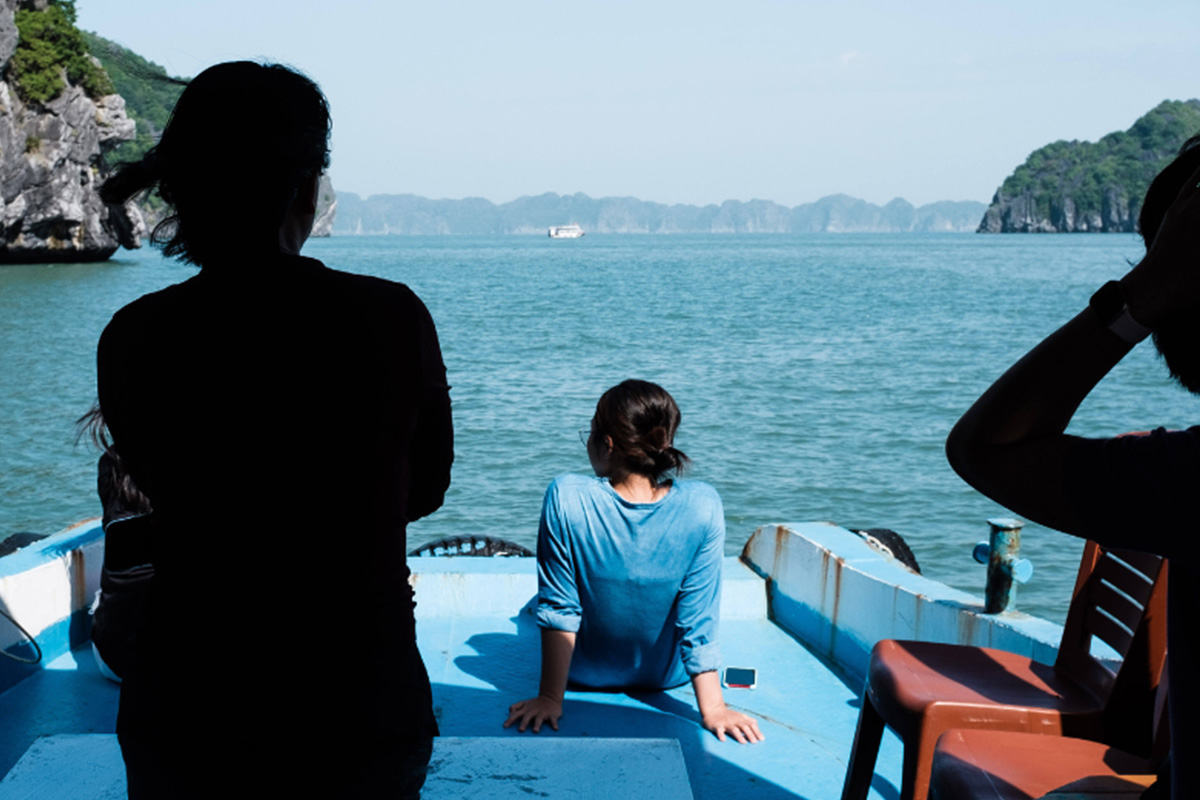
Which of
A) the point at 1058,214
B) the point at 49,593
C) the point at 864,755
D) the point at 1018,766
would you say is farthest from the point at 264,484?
the point at 1058,214

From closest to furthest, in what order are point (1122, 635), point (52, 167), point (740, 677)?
point (1122, 635)
point (740, 677)
point (52, 167)

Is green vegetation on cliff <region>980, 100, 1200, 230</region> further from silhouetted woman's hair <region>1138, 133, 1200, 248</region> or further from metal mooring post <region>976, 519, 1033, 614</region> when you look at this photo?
silhouetted woman's hair <region>1138, 133, 1200, 248</region>

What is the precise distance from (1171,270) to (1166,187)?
0.17 meters

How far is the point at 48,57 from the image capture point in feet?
168

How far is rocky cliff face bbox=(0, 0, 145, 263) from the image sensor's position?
47219 millimetres

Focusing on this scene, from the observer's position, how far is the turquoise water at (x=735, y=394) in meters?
13.0

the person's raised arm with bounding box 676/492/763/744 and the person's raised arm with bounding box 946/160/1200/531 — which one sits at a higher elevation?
the person's raised arm with bounding box 946/160/1200/531

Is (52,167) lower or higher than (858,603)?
higher

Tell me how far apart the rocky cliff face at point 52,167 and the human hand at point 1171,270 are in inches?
2007

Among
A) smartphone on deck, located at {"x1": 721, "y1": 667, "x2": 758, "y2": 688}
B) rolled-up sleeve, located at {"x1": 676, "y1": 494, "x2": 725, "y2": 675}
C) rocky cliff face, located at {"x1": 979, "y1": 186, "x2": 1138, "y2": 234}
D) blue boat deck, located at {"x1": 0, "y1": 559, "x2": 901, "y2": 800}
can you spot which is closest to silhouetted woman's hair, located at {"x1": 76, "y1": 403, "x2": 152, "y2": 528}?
blue boat deck, located at {"x1": 0, "y1": 559, "x2": 901, "y2": 800}

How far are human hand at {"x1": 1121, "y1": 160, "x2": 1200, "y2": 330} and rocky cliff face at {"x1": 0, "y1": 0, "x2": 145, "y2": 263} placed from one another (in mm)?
50976

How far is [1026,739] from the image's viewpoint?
8.29 ft

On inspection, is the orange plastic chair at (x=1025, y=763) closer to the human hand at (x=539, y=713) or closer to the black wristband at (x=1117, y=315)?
the black wristband at (x=1117, y=315)

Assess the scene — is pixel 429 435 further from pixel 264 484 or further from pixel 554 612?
pixel 554 612
